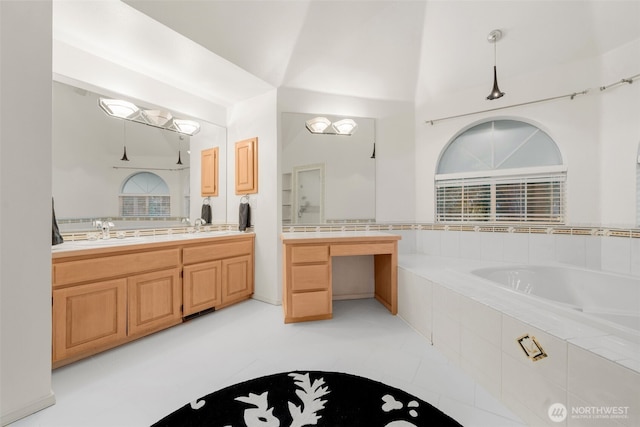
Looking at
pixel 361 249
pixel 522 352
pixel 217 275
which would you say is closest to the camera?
pixel 522 352

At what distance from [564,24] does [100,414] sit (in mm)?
4168

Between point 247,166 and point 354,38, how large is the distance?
1.74 metres

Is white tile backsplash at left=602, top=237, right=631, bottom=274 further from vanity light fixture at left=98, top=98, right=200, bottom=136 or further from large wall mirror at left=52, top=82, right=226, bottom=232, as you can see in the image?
vanity light fixture at left=98, top=98, right=200, bottom=136

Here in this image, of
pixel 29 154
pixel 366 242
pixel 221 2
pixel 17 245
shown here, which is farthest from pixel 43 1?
pixel 366 242

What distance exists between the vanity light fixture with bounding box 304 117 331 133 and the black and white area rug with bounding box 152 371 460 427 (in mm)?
2432

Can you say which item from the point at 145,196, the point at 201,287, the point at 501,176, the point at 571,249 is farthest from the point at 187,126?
the point at 571,249

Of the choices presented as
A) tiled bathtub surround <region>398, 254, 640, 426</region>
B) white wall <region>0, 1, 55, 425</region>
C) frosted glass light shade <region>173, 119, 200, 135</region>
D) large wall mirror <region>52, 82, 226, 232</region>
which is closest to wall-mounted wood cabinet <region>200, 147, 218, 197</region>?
large wall mirror <region>52, 82, 226, 232</region>

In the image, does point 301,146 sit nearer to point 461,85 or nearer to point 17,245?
point 461,85

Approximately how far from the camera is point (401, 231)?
9.94ft

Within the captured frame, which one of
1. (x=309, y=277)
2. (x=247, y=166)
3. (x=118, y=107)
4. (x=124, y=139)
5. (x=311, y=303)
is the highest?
(x=118, y=107)

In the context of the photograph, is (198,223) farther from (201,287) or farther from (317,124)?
(317,124)

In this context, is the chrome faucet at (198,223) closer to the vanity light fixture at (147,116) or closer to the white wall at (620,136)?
the vanity light fixture at (147,116)

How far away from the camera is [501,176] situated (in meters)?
2.62

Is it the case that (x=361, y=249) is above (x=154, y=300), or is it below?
above
